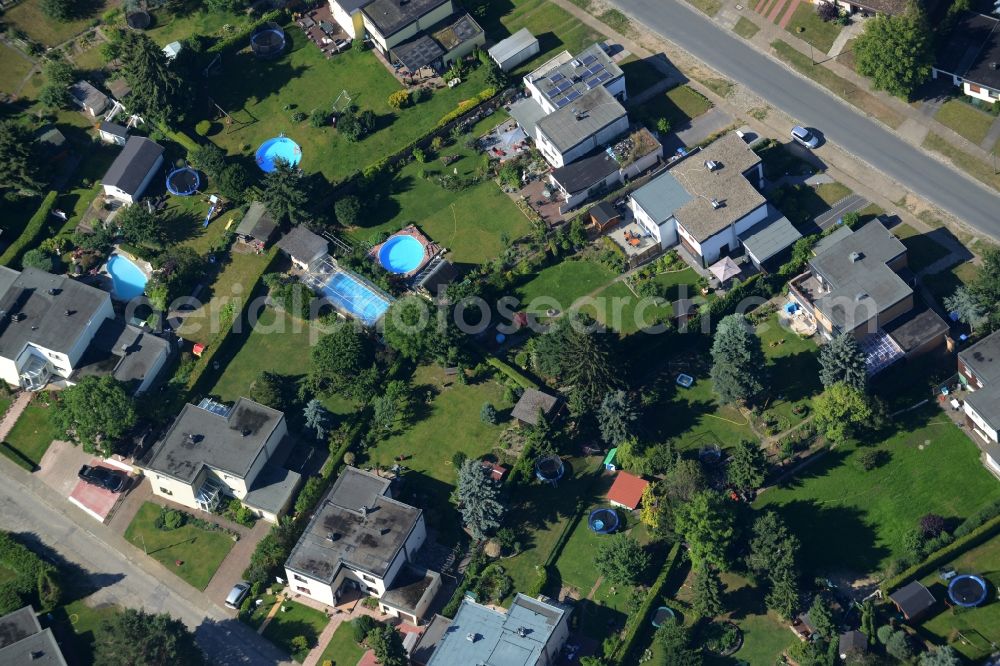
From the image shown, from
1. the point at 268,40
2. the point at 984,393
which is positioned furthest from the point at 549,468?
the point at 268,40

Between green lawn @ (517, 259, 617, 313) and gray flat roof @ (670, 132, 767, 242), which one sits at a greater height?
gray flat roof @ (670, 132, 767, 242)

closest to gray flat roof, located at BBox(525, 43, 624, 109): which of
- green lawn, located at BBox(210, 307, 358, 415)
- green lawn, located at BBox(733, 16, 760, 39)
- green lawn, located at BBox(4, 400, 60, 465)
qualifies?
green lawn, located at BBox(733, 16, 760, 39)

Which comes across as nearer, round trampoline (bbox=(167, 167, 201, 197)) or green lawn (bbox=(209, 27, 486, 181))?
round trampoline (bbox=(167, 167, 201, 197))

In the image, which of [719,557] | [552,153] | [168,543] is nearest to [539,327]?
[552,153]

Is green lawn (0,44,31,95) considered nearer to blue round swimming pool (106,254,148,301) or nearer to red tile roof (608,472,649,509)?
blue round swimming pool (106,254,148,301)

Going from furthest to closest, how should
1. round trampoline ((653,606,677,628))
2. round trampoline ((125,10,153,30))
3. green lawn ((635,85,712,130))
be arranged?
round trampoline ((125,10,153,30)), green lawn ((635,85,712,130)), round trampoline ((653,606,677,628))

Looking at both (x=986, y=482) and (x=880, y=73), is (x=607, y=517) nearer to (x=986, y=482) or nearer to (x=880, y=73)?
(x=986, y=482)

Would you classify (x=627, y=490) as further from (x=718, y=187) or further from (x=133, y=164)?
(x=133, y=164)

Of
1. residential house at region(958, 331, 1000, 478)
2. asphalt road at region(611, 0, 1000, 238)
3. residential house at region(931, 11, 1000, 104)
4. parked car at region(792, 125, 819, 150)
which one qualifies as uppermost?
residential house at region(931, 11, 1000, 104)
